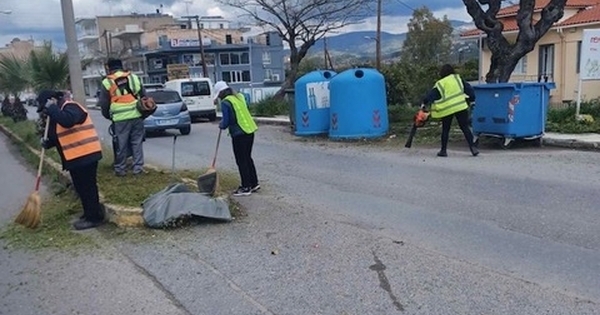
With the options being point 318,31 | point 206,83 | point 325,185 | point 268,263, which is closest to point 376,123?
point 325,185

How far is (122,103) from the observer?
793 cm

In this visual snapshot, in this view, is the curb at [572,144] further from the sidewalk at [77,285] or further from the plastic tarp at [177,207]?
the sidewalk at [77,285]

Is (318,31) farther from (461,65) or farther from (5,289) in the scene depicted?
(5,289)

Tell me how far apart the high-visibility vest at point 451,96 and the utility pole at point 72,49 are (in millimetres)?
6220

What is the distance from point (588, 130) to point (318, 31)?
1821 centimetres

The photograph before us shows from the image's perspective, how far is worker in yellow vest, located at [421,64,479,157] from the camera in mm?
10242

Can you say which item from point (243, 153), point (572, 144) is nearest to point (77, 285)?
point (243, 153)

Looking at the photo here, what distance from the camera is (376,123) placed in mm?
13539

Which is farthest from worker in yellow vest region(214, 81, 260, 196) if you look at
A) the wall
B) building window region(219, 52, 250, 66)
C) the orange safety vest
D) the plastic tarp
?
building window region(219, 52, 250, 66)

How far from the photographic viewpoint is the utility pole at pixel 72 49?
843 centimetres

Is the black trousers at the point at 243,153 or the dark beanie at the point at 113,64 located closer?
the black trousers at the point at 243,153

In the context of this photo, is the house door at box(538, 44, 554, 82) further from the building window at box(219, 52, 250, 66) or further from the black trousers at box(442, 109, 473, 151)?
the building window at box(219, 52, 250, 66)

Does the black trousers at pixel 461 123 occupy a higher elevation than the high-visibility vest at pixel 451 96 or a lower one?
lower

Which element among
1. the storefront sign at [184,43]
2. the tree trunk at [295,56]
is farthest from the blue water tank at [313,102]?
the storefront sign at [184,43]
